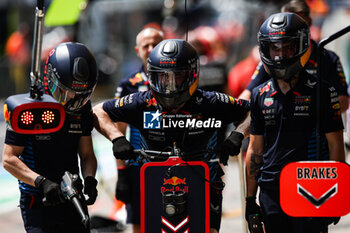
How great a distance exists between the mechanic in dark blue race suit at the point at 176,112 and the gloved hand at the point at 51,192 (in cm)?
45

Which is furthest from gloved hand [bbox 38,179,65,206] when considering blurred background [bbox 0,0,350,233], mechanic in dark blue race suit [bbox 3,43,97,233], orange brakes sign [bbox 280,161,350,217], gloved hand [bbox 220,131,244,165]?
blurred background [bbox 0,0,350,233]

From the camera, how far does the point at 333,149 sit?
444 cm

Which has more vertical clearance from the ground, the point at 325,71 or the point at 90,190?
the point at 325,71

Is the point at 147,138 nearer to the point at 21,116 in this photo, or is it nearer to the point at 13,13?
the point at 21,116

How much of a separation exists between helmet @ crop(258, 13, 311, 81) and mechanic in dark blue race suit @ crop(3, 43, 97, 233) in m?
1.20

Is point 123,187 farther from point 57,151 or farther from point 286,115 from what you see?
point 286,115

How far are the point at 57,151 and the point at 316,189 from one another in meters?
1.73

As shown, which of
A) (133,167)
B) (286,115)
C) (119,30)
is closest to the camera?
(286,115)

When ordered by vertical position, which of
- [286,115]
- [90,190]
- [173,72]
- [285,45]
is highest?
[285,45]

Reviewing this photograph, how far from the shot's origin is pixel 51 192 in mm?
4199

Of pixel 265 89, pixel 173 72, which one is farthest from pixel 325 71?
pixel 173 72

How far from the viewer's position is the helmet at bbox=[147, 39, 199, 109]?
14.3ft

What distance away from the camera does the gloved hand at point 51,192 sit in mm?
4199

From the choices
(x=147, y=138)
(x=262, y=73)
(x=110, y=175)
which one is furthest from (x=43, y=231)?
(x=110, y=175)
